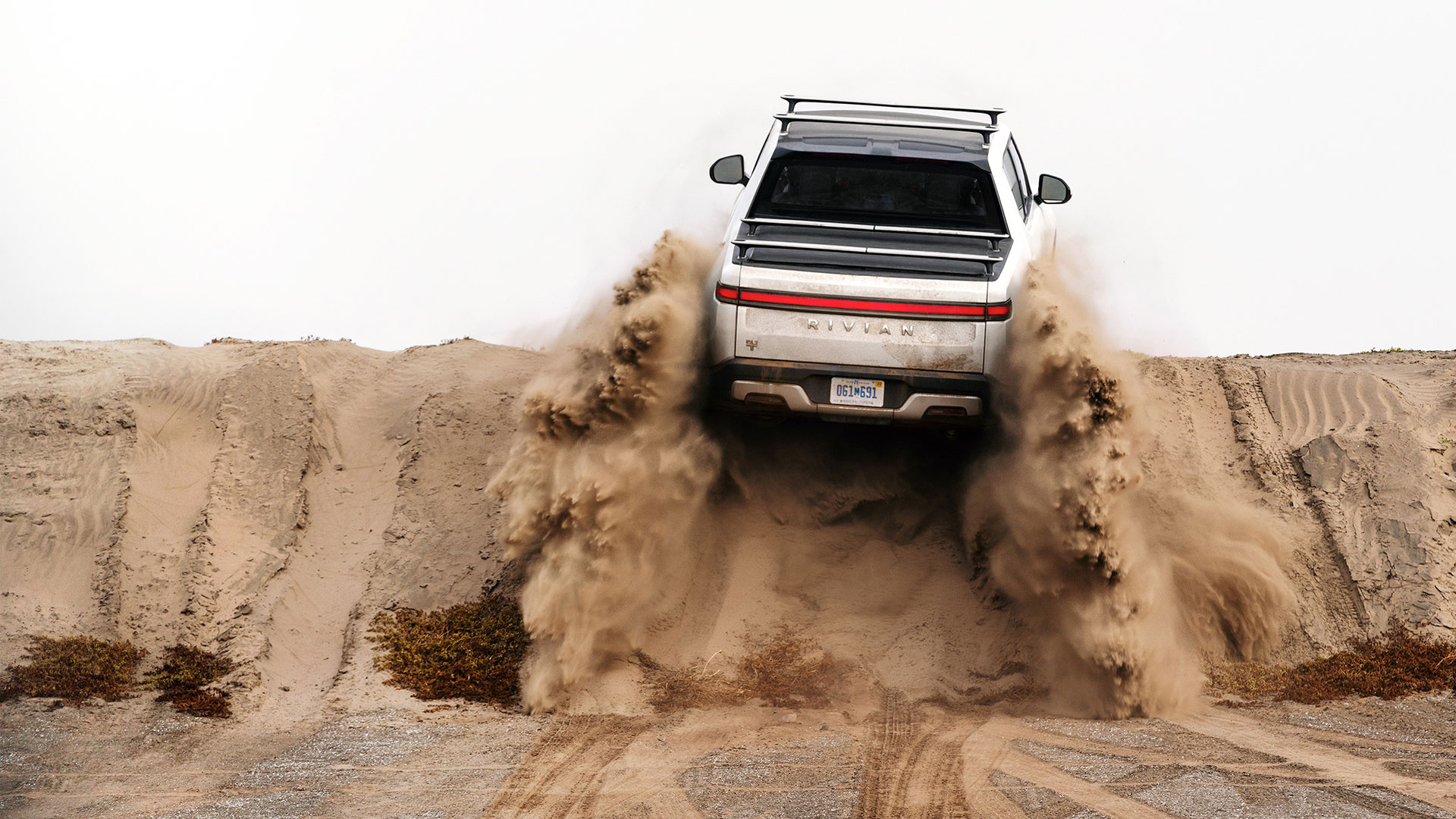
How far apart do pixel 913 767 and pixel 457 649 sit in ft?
11.1

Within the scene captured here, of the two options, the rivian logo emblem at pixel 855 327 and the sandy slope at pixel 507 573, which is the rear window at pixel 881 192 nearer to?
the rivian logo emblem at pixel 855 327

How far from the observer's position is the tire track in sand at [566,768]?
5.23 m

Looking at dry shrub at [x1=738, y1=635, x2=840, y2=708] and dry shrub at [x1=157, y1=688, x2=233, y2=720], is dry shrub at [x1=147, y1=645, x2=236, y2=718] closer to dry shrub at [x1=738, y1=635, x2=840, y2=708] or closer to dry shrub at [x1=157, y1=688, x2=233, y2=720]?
dry shrub at [x1=157, y1=688, x2=233, y2=720]

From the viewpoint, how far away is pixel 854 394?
20.6 ft

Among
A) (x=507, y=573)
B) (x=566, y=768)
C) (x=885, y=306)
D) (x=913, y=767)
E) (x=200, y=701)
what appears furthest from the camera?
(x=507, y=573)

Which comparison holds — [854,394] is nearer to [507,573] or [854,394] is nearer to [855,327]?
[855,327]

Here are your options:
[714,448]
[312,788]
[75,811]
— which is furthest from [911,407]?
[75,811]

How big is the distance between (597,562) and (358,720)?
1.65 meters

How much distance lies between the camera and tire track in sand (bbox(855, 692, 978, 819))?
16.6ft

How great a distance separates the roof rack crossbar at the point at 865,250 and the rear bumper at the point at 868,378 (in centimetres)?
65

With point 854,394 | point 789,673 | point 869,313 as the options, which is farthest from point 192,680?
point 869,313

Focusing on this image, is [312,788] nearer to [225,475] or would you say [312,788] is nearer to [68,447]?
[225,475]

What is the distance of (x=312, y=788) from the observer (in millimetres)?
5523

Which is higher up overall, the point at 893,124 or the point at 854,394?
the point at 893,124
